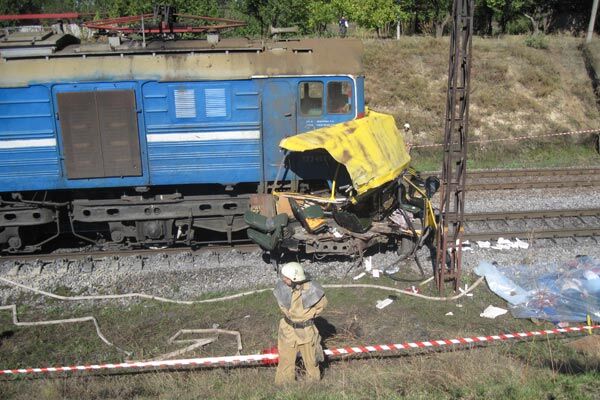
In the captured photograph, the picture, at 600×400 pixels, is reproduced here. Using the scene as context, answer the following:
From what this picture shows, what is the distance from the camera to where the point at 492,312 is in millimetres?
8641

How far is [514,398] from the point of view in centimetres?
539

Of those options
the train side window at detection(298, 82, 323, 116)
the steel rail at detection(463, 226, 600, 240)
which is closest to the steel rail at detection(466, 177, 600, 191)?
the steel rail at detection(463, 226, 600, 240)

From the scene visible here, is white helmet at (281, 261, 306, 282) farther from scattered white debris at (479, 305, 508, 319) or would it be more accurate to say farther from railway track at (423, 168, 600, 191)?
railway track at (423, 168, 600, 191)

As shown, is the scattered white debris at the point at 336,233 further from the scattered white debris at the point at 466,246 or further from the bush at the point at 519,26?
the bush at the point at 519,26

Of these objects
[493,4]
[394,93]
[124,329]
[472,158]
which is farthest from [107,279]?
[493,4]

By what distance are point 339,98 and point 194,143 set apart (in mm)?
2800

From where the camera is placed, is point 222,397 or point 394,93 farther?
point 394,93

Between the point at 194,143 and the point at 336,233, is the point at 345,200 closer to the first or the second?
the point at 336,233

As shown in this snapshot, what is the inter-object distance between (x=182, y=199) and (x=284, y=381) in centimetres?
526

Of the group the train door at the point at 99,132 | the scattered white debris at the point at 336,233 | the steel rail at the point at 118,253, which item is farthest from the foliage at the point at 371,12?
the scattered white debris at the point at 336,233

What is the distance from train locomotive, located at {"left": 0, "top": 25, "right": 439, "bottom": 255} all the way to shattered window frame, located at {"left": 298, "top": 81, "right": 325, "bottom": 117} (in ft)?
0.06

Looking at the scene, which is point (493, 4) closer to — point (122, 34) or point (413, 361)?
point (122, 34)

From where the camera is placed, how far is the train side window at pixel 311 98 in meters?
10.3

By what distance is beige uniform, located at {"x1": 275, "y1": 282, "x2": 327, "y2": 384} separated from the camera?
6082 millimetres
